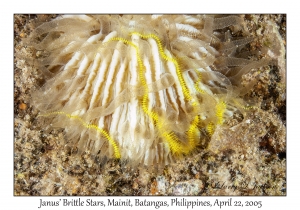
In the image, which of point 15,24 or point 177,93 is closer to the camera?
point 177,93

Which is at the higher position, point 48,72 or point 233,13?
point 233,13

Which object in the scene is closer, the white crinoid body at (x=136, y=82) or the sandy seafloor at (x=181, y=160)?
the white crinoid body at (x=136, y=82)

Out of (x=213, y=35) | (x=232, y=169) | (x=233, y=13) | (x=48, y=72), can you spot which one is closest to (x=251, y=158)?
(x=232, y=169)

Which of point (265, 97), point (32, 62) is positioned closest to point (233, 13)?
point (265, 97)

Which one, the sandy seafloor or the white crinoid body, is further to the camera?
the sandy seafloor

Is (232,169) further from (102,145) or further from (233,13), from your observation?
(233,13)

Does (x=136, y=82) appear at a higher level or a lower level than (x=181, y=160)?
higher

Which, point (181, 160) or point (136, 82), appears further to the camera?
point (181, 160)

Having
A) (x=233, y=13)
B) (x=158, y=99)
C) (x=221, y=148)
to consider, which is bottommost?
(x=221, y=148)
